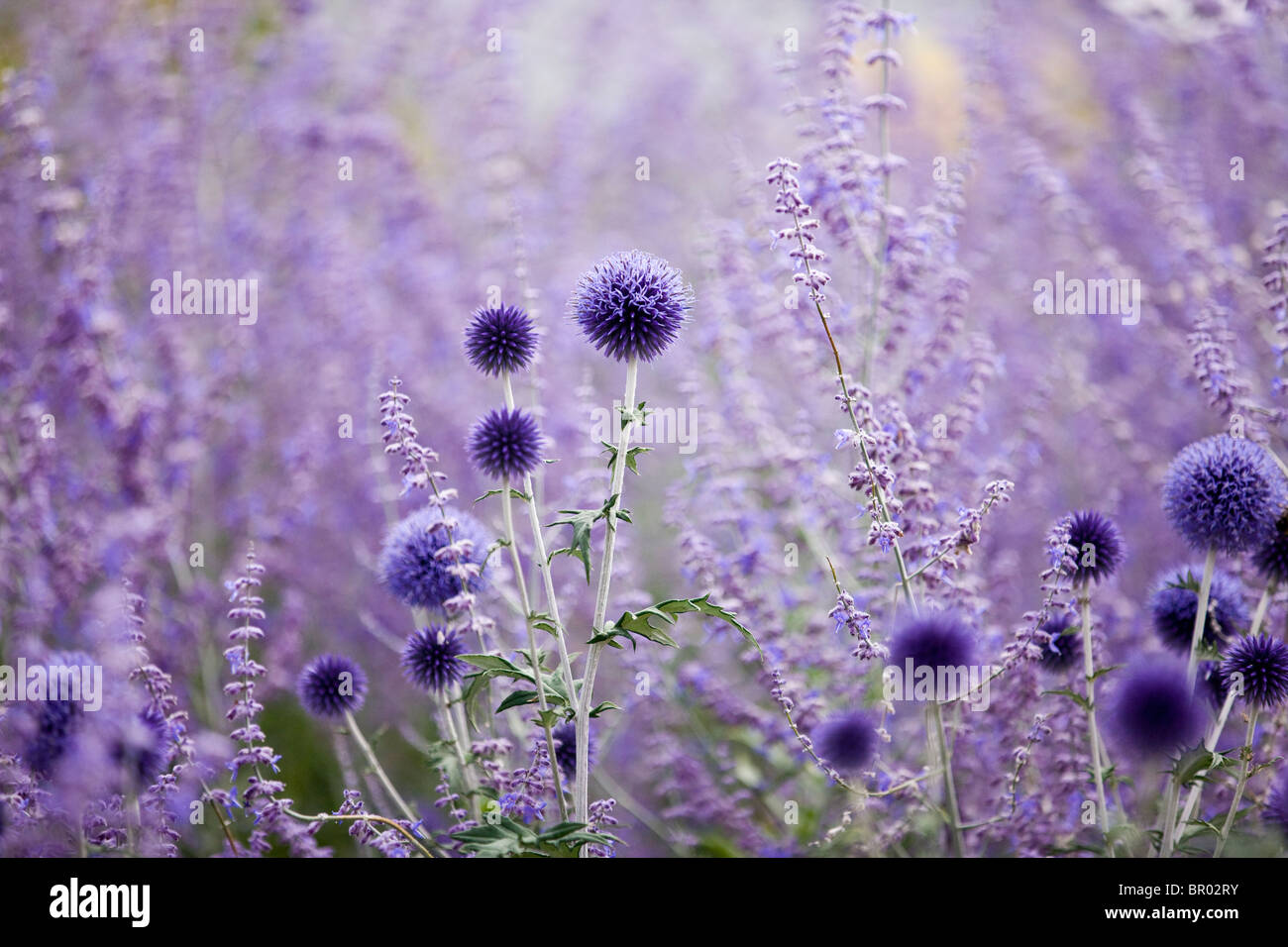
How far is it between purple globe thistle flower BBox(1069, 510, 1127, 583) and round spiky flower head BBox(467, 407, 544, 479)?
4.65 feet

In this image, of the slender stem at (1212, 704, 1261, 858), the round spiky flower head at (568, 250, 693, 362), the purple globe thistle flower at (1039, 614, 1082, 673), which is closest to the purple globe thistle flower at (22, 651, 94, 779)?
the round spiky flower head at (568, 250, 693, 362)

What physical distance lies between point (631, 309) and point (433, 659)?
1042mm

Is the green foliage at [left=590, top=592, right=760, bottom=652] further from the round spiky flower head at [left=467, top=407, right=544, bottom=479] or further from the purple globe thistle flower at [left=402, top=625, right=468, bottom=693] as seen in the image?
the purple globe thistle flower at [left=402, top=625, right=468, bottom=693]

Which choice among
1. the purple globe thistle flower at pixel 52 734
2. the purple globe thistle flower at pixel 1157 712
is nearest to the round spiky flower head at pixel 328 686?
the purple globe thistle flower at pixel 52 734

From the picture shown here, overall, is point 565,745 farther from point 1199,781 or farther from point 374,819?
point 1199,781

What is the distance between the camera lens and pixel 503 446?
233cm

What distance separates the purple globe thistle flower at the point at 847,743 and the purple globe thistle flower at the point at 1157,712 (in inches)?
26.5

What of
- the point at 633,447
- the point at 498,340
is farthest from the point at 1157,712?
the point at 498,340

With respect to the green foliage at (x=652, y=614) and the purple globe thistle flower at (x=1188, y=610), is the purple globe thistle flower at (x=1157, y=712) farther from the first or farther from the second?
the green foliage at (x=652, y=614)

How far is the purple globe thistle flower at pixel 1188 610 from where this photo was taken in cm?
281

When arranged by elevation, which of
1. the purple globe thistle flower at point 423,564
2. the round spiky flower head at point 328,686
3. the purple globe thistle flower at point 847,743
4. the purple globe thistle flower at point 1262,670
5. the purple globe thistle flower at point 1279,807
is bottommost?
the purple globe thistle flower at point 1279,807
